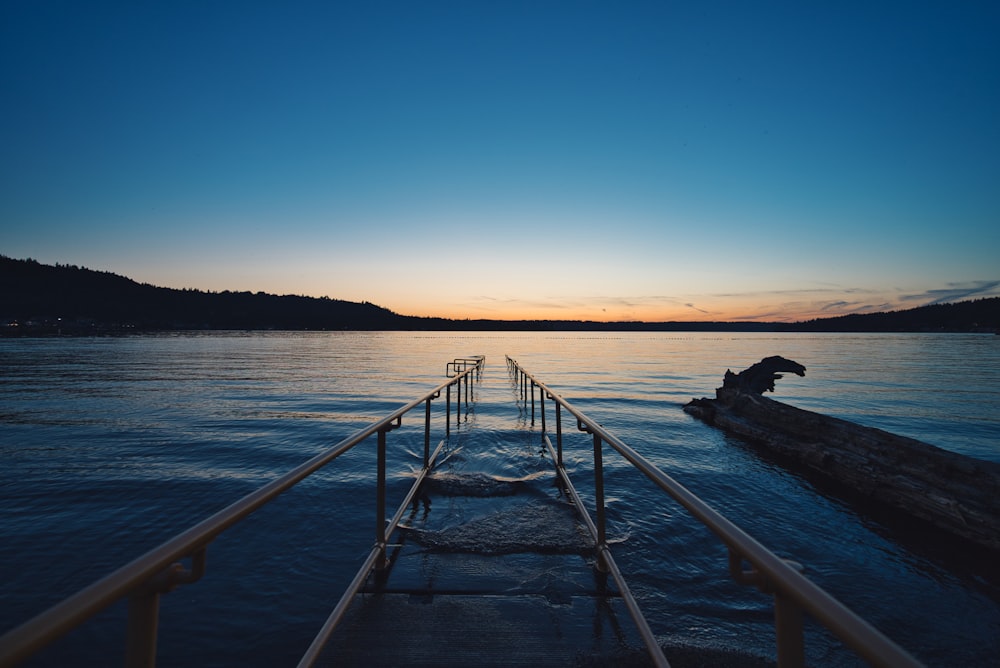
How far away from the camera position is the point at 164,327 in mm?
152000

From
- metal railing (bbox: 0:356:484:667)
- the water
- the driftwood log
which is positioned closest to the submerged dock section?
metal railing (bbox: 0:356:484:667)

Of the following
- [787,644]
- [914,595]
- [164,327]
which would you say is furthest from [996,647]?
[164,327]

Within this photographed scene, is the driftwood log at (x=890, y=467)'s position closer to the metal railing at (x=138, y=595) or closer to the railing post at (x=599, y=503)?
the railing post at (x=599, y=503)

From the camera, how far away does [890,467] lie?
6750 millimetres

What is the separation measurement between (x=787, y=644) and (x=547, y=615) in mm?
2444

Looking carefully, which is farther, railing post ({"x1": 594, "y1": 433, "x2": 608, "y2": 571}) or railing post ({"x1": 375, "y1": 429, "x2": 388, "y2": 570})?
railing post ({"x1": 375, "y1": 429, "x2": 388, "y2": 570})

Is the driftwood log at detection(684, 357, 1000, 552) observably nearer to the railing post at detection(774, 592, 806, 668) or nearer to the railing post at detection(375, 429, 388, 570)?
the railing post at detection(774, 592, 806, 668)

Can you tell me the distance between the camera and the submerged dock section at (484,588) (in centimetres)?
110

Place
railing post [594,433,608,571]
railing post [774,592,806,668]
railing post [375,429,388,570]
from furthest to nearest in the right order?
railing post [375,429,388,570] < railing post [594,433,608,571] < railing post [774,592,806,668]

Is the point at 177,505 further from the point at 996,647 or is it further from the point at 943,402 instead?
the point at 943,402

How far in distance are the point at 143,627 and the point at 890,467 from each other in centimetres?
880

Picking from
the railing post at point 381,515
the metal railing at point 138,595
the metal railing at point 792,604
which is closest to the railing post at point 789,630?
the metal railing at point 792,604

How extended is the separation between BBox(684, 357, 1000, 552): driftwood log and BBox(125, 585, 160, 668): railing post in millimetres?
7659

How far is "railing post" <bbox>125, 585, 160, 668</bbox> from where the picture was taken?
1187 mm
